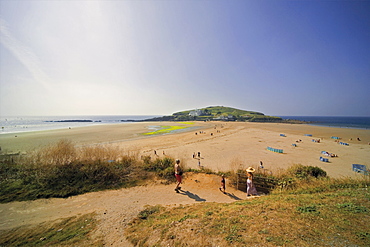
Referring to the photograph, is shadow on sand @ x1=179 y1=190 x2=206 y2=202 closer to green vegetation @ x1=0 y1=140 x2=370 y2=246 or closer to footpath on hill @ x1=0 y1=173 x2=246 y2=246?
footpath on hill @ x1=0 y1=173 x2=246 y2=246

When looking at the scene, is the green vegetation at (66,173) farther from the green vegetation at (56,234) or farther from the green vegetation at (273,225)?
the green vegetation at (273,225)

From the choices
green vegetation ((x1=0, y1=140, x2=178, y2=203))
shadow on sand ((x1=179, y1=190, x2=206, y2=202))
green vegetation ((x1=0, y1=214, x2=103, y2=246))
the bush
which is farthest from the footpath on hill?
the bush

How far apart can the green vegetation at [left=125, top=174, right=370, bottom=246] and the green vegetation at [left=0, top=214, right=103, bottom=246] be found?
1505 millimetres

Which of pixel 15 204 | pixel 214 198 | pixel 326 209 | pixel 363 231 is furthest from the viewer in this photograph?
pixel 214 198

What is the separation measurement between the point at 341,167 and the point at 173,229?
68.7 ft

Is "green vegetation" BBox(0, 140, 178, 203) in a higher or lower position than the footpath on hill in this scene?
higher

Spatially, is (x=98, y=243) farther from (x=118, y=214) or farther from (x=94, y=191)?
(x=94, y=191)

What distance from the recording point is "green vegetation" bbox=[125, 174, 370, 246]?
313cm

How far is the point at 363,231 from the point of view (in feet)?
10.3

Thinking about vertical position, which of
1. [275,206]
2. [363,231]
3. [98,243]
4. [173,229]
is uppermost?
[363,231]

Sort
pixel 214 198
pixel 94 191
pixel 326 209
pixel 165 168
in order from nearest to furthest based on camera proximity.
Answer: pixel 326 209
pixel 214 198
pixel 94 191
pixel 165 168

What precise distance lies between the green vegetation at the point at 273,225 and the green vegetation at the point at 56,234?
151 centimetres

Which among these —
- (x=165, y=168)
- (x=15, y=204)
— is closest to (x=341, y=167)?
(x=165, y=168)

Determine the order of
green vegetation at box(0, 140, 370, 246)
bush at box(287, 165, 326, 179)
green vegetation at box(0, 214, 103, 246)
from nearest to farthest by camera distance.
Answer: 1. green vegetation at box(0, 140, 370, 246)
2. green vegetation at box(0, 214, 103, 246)
3. bush at box(287, 165, 326, 179)
